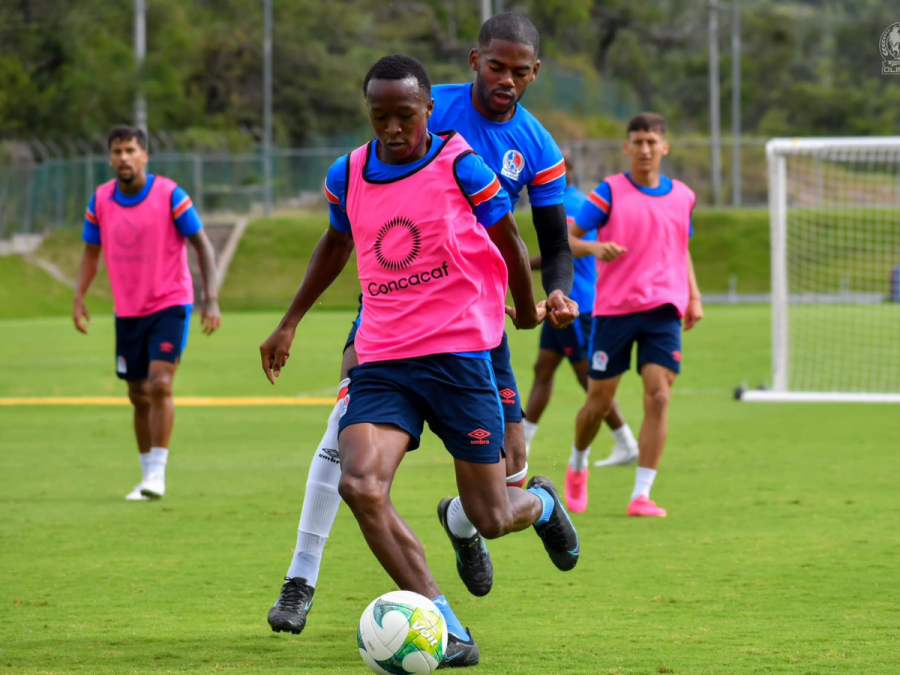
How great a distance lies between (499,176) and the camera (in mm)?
5297

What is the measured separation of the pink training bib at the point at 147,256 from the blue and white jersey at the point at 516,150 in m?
3.95

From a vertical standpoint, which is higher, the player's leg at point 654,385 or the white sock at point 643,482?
the player's leg at point 654,385

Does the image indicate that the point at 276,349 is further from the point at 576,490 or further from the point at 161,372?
the point at 161,372

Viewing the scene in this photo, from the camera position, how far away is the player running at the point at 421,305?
454 centimetres

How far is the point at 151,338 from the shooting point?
347 inches

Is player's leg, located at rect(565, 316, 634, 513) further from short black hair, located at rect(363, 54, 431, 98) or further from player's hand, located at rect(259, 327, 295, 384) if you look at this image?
short black hair, located at rect(363, 54, 431, 98)

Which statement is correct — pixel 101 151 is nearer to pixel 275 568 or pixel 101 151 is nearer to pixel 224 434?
pixel 224 434

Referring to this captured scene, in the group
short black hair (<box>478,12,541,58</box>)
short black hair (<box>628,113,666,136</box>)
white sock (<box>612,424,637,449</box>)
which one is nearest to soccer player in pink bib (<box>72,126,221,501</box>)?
short black hair (<box>628,113,666,136</box>)

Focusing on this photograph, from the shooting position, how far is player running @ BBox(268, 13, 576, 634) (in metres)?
5.15

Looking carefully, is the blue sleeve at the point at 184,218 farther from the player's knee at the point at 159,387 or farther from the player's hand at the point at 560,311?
the player's hand at the point at 560,311

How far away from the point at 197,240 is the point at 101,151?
3881cm

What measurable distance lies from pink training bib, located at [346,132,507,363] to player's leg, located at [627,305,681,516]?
3359 millimetres

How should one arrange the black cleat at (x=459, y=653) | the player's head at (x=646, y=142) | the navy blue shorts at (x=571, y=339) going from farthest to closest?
1. the navy blue shorts at (x=571, y=339)
2. the player's head at (x=646, y=142)
3. the black cleat at (x=459, y=653)

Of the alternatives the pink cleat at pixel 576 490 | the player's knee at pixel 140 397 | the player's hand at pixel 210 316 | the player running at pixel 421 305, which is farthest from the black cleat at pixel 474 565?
the player's knee at pixel 140 397
